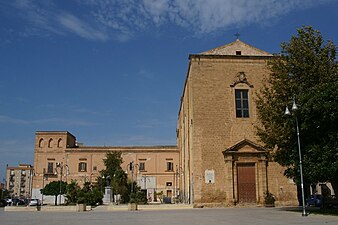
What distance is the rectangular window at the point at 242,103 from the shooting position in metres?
30.4

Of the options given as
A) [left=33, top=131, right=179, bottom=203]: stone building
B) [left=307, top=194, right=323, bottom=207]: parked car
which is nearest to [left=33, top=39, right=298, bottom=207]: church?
[left=307, top=194, right=323, bottom=207]: parked car

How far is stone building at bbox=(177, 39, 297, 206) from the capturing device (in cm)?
2878

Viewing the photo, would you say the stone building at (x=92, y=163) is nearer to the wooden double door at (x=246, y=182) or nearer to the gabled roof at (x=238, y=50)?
the wooden double door at (x=246, y=182)

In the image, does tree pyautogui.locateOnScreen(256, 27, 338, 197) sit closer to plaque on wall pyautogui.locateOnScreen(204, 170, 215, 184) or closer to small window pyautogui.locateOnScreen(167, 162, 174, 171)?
plaque on wall pyautogui.locateOnScreen(204, 170, 215, 184)

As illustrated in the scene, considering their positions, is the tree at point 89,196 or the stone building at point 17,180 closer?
the tree at point 89,196

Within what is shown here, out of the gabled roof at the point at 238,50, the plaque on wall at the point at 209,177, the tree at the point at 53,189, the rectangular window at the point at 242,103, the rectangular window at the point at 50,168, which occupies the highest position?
the gabled roof at the point at 238,50

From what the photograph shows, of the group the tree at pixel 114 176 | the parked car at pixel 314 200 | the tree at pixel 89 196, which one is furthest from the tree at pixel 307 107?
the tree at pixel 114 176

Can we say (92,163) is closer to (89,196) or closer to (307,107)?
(89,196)

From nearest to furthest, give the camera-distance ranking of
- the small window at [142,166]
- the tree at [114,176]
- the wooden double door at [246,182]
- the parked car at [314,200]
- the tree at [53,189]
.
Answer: the wooden double door at [246,182]
the parked car at [314,200]
the tree at [114,176]
the tree at [53,189]
the small window at [142,166]

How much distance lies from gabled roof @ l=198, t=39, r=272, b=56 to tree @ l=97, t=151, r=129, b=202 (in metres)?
23.9

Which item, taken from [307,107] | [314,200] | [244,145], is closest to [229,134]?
[244,145]

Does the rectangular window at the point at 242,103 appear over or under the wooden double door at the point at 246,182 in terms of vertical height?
over

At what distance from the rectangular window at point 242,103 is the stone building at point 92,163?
1208 inches

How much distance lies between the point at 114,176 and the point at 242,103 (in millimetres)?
24587
